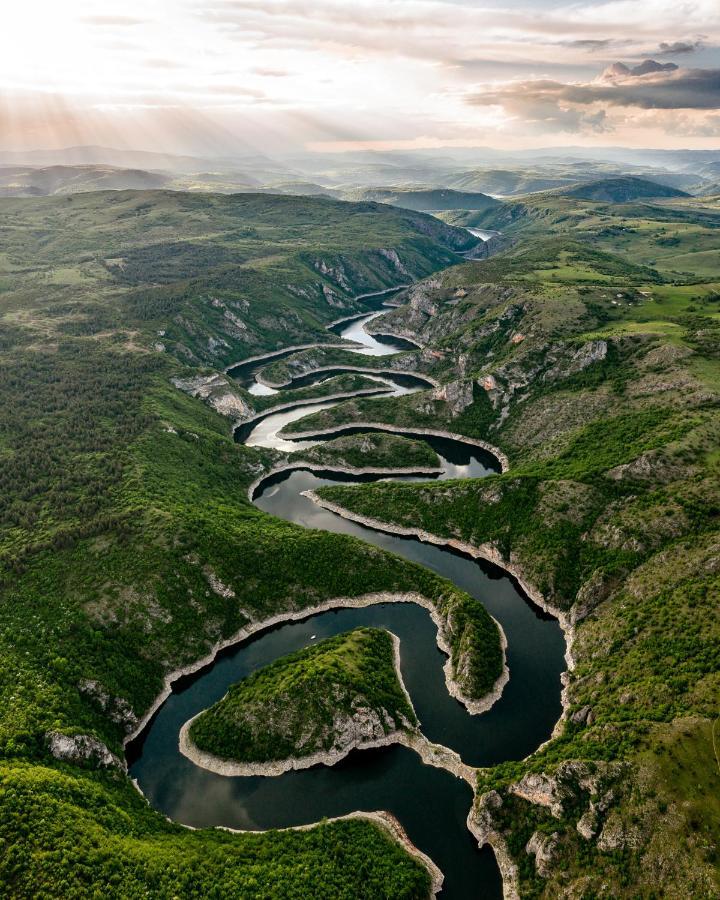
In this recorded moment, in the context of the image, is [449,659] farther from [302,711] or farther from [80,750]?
[80,750]

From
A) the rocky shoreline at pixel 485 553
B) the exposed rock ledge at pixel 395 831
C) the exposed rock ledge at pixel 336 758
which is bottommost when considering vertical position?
the rocky shoreline at pixel 485 553

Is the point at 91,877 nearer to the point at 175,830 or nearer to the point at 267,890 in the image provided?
the point at 175,830

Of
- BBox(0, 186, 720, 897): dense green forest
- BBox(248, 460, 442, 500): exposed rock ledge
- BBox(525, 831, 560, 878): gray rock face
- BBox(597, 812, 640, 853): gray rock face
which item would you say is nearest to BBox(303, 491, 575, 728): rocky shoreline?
BBox(0, 186, 720, 897): dense green forest

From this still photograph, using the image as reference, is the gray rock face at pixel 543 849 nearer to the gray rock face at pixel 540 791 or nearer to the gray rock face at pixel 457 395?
the gray rock face at pixel 540 791

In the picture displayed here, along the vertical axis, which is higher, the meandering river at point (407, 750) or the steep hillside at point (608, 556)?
the steep hillside at point (608, 556)

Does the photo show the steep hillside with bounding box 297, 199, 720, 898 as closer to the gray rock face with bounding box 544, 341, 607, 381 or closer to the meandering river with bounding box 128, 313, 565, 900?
the gray rock face with bounding box 544, 341, 607, 381

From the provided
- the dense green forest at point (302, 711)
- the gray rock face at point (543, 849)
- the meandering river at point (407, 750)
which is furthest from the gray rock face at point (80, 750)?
the gray rock face at point (543, 849)
